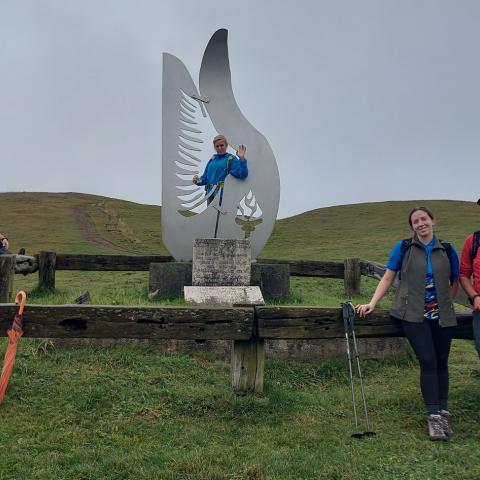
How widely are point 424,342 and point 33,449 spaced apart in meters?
3.18

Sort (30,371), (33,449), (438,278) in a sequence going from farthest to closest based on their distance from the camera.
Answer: (30,371) → (438,278) → (33,449)

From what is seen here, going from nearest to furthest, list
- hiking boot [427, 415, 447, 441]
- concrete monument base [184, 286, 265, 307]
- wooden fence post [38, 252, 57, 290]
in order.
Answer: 1. hiking boot [427, 415, 447, 441]
2. concrete monument base [184, 286, 265, 307]
3. wooden fence post [38, 252, 57, 290]

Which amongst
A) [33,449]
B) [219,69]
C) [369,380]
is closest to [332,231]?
[219,69]

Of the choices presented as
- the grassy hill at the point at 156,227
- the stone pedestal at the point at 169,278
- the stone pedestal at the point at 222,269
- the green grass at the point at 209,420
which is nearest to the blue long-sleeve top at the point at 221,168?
the stone pedestal at the point at 222,269

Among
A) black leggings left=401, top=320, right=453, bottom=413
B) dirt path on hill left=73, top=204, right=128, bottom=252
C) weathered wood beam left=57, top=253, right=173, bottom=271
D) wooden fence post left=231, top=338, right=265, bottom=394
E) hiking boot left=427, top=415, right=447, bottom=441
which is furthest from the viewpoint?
dirt path on hill left=73, top=204, right=128, bottom=252

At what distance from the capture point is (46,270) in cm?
1040

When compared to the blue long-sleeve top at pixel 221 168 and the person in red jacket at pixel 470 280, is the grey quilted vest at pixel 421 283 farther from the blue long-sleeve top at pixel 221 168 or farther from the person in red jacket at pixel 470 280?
the blue long-sleeve top at pixel 221 168

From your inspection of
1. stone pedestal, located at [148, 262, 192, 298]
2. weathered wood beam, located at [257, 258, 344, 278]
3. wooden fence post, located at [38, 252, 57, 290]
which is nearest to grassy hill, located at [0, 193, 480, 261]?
weathered wood beam, located at [257, 258, 344, 278]

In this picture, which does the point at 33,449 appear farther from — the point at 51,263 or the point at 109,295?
the point at 51,263

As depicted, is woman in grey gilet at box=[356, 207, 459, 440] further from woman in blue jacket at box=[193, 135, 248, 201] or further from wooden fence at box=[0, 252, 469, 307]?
wooden fence at box=[0, 252, 469, 307]

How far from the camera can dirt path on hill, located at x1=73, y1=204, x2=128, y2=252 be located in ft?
99.5

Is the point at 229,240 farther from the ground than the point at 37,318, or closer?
farther from the ground

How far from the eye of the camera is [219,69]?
33.7 ft

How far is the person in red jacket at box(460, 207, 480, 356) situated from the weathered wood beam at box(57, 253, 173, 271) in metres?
6.96
